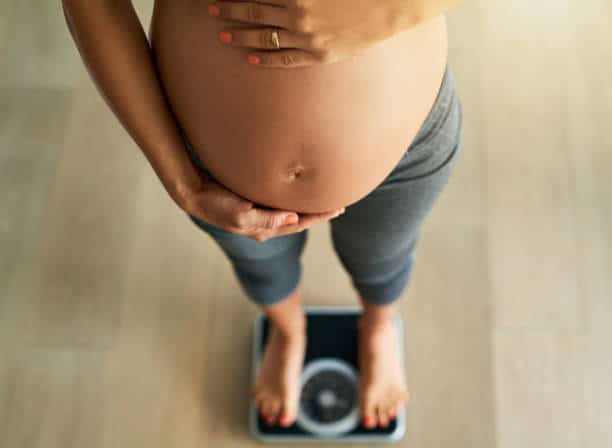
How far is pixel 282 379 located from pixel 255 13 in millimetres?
756

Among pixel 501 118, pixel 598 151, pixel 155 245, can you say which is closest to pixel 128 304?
pixel 155 245

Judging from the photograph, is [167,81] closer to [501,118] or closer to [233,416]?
[233,416]

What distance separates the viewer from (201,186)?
1.98ft

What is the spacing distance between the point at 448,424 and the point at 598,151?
0.69 m

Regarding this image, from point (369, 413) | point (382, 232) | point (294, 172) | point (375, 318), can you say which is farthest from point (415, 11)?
point (369, 413)

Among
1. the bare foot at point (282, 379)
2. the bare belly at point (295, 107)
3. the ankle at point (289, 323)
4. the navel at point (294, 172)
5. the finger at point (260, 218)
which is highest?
the bare belly at point (295, 107)

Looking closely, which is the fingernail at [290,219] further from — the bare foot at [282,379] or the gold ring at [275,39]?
the bare foot at [282,379]

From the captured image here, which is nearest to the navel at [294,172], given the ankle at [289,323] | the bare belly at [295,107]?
the bare belly at [295,107]

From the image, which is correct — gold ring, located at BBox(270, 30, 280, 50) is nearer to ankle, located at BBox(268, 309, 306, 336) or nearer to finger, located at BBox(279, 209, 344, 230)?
finger, located at BBox(279, 209, 344, 230)

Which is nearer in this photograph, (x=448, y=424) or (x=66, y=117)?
(x=448, y=424)

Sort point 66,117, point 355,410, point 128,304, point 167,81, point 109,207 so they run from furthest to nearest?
point 66,117, point 109,207, point 128,304, point 355,410, point 167,81

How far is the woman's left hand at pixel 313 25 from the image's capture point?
0.45 metres

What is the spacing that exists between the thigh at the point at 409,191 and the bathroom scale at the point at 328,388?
1.30ft

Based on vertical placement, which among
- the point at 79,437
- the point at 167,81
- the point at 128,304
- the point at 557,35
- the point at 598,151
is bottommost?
the point at 79,437
